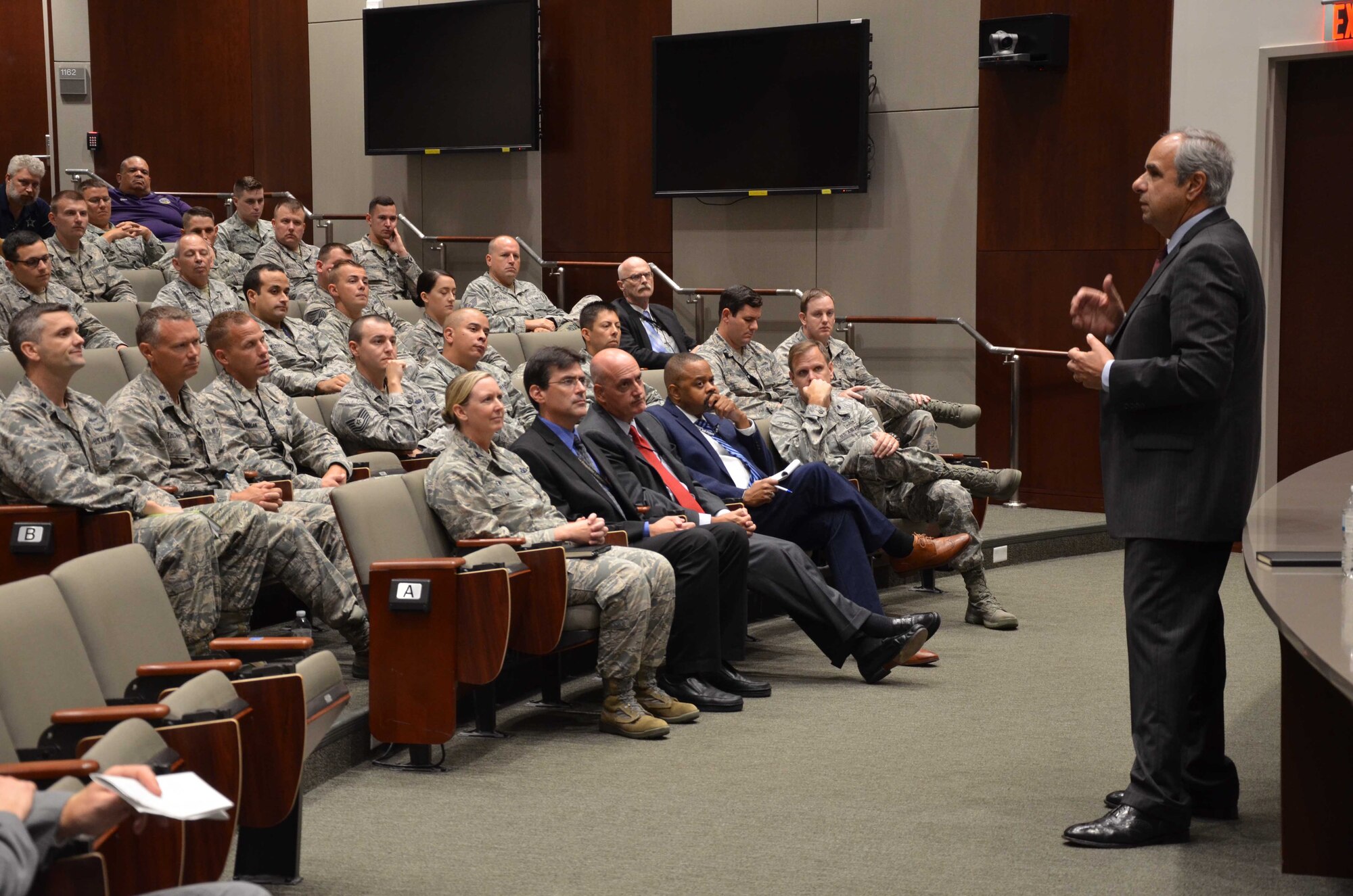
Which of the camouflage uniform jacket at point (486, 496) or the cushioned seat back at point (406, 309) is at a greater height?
the cushioned seat back at point (406, 309)

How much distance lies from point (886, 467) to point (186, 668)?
10.7 feet

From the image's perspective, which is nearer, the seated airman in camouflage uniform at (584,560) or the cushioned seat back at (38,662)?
the cushioned seat back at (38,662)

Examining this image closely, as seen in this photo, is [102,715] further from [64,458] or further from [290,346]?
[290,346]

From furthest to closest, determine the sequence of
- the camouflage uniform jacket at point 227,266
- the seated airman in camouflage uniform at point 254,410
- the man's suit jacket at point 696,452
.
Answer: the camouflage uniform jacket at point 227,266
the man's suit jacket at point 696,452
the seated airman in camouflage uniform at point 254,410

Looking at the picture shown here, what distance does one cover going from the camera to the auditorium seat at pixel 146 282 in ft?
23.2

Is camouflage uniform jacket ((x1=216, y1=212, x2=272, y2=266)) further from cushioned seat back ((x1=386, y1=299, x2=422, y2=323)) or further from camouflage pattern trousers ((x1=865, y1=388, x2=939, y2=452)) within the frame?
camouflage pattern trousers ((x1=865, y1=388, x2=939, y2=452))

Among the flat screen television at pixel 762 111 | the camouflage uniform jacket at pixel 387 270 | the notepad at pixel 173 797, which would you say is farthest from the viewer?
the camouflage uniform jacket at pixel 387 270

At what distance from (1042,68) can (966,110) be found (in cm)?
48

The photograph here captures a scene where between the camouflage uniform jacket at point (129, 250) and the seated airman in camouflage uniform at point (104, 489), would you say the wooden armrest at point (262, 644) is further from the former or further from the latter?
the camouflage uniform jacket at point (129, 250)

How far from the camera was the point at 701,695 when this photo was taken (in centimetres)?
415

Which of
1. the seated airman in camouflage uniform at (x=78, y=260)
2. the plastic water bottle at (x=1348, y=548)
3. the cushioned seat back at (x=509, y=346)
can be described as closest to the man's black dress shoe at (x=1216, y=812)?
the plastic water bottle at (x=1348, y=548)

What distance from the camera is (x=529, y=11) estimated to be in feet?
28.5

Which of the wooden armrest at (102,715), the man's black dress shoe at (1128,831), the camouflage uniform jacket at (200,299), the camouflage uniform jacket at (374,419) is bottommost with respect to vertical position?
the man's black dress shoe at (1128,831)

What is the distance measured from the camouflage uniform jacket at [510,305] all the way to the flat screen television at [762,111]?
3.58 feet
